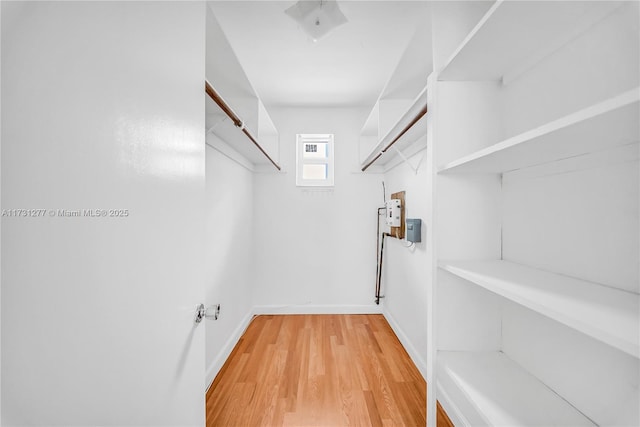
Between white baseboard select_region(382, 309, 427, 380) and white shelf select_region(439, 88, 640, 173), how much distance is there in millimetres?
1638

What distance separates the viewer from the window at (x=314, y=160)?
3428mm

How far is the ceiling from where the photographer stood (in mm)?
1771

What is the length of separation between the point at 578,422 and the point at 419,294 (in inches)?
51.3

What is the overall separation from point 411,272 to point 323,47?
1968mm

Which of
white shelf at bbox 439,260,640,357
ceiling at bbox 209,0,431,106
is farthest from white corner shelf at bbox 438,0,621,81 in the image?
white shelf at bbox 439,260,640,357

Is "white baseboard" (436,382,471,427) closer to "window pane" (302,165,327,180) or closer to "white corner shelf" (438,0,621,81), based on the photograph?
"white corner shelf" (438,0,621,81)

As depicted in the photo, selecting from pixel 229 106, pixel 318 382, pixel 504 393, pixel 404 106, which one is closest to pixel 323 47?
pixel 404 106

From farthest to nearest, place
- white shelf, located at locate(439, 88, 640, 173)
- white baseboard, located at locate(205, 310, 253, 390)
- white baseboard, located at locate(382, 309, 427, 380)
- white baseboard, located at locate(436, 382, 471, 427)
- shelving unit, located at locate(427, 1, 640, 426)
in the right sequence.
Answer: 1. white baseboard, located at locate(382, 309, 427, 380)
2. white baseboard, located at locate(205, 310, 253, 390)
3. white baseboard, located at locate(436, 382, 471, 427)
4. shelving unit, located at locate(427, 1, 640, 426)
5. white shelf, located at locate(439, 88, 640, 173)

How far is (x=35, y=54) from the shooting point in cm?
44

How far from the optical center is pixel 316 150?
3502mm

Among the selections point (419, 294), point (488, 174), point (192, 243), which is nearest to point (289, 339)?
point (419, 294)

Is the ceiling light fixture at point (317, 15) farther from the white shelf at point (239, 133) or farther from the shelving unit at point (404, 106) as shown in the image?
the white shelf at point (239, 133)

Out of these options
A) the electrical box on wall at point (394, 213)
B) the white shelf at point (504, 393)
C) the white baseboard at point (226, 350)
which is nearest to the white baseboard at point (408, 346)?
the white shelf at point (504, 393)

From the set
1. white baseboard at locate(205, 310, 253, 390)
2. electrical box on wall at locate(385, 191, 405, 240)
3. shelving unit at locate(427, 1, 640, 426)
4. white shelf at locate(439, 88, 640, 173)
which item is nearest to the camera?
white shelf at locate(439, 88, 640, 173)
